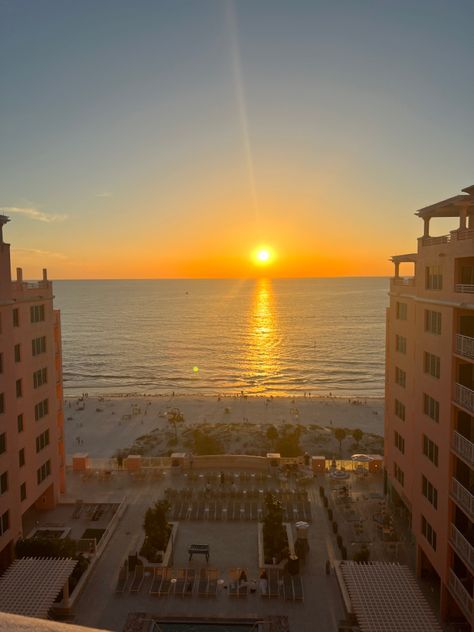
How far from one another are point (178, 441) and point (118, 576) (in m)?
27.4

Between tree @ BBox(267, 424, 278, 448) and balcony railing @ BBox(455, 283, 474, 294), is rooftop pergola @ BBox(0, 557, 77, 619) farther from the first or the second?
tree @ BBox(267, 424, 278, 448)

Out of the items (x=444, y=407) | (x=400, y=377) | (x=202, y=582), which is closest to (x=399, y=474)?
(x=400, y=377)

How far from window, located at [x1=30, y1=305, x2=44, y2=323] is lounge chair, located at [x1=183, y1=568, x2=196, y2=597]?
1660cm

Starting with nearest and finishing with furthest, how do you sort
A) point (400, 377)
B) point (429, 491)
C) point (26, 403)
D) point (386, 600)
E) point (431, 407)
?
point (386, 600)
point (431, 407)
point (429, 491)
point (26, 403)
point (400, 377)

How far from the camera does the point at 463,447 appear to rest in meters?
20.0

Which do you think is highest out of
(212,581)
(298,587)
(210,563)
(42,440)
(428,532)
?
(42,440)

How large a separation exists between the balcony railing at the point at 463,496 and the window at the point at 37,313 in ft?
78.8

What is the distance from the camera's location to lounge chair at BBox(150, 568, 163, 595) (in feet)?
77.5

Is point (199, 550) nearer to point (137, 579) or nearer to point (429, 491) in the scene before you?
point (137, 579)

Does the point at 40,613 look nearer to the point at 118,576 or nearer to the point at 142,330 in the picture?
the point at 118,576

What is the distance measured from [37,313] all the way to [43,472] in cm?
1000

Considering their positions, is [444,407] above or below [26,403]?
above

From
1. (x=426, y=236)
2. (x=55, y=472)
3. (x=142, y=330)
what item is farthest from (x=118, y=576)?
(x=142, y=330)

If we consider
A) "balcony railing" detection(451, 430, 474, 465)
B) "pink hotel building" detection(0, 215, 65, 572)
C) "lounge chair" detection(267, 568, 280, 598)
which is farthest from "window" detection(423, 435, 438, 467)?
"pink hotel building" detection(0, 215, 65, 572)
